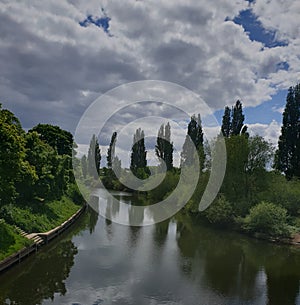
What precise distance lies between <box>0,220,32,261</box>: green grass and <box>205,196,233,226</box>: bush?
19.5m

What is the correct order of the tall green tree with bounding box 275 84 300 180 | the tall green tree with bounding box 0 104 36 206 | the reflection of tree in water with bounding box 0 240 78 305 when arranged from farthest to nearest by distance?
the tall green tree with bounding box 275 84 300 180
the tall green tree with bounding box 0 104 36 206
the reflection of tree in water with bounding box 0 240 78 305

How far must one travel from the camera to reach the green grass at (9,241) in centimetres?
1810

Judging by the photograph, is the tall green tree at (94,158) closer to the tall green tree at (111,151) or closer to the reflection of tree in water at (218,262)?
the tall green tree at (111,151)

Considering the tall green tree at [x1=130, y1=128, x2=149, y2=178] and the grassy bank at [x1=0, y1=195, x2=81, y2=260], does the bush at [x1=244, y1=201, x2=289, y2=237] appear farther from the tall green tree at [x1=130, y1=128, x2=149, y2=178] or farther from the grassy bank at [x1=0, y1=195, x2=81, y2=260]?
the tall green tree at [x1=130, y1=128, x2=149, y2=178]

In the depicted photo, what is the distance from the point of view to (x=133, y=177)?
244 ft

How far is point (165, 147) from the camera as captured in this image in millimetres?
63000

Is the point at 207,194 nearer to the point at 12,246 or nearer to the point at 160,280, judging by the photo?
the point at 160,280

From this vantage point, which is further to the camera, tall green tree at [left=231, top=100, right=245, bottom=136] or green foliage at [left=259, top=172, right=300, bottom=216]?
tall green tree at [left=231, top=100, right=245, bottom=136]

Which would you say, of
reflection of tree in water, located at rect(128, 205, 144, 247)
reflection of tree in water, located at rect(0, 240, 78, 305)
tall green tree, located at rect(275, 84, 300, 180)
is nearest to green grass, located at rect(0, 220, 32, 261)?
reflection of tree in water, located at rect(0, 240, 78, 305)

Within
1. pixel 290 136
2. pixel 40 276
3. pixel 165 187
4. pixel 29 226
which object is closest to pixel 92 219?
pixel 29 226

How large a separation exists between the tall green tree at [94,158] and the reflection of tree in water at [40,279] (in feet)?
202

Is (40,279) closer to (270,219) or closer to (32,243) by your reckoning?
(32,243)

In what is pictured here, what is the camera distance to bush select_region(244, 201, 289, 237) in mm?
29672

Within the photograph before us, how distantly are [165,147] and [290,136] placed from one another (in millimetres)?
25338
